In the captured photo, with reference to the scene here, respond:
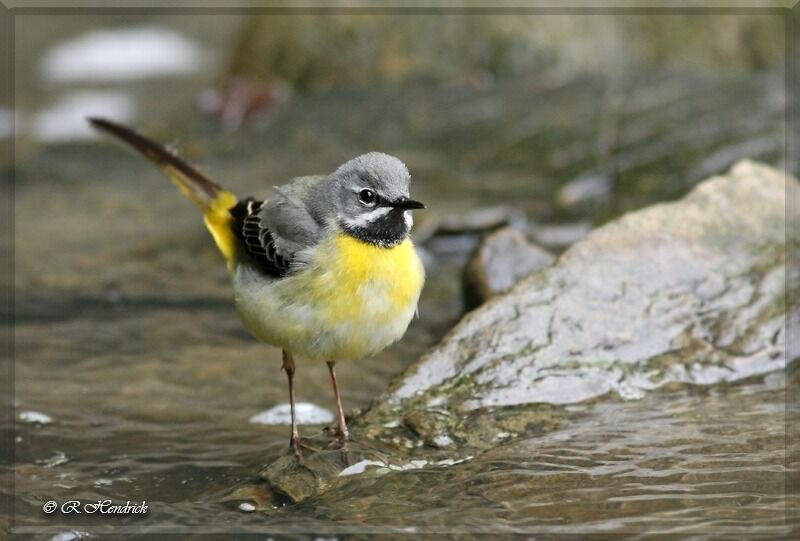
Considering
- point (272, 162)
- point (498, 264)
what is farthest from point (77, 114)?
point (498, 264)

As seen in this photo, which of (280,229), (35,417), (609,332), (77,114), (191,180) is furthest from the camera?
(77,114)

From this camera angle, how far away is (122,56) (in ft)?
56.9

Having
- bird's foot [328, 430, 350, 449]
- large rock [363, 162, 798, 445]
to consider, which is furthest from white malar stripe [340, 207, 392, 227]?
bird's foot [328, 430, 350, 449]

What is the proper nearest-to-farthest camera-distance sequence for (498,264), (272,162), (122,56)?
(498,264)
(272,162)
(122,56)

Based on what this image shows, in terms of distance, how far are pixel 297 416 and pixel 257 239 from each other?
1.43m

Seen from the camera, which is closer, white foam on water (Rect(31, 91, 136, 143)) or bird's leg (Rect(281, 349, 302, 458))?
bird's leg (Rect(281, 349, 302, 458))

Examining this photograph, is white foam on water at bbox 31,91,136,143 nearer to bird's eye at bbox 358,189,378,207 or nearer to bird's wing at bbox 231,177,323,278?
bird's wing at bbox 231,177,323,278

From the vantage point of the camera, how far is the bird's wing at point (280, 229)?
5898mm

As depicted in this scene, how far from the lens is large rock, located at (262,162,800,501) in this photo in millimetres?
5930

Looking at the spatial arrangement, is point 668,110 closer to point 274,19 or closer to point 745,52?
point 745,52

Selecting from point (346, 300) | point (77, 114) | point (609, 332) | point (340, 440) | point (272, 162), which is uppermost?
point (77, 114)

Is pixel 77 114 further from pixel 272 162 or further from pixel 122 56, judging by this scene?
pixel 272 162

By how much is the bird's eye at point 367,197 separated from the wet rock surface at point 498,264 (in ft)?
8.87

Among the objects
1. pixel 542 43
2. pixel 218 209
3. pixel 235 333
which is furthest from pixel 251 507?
pixel 542 43
